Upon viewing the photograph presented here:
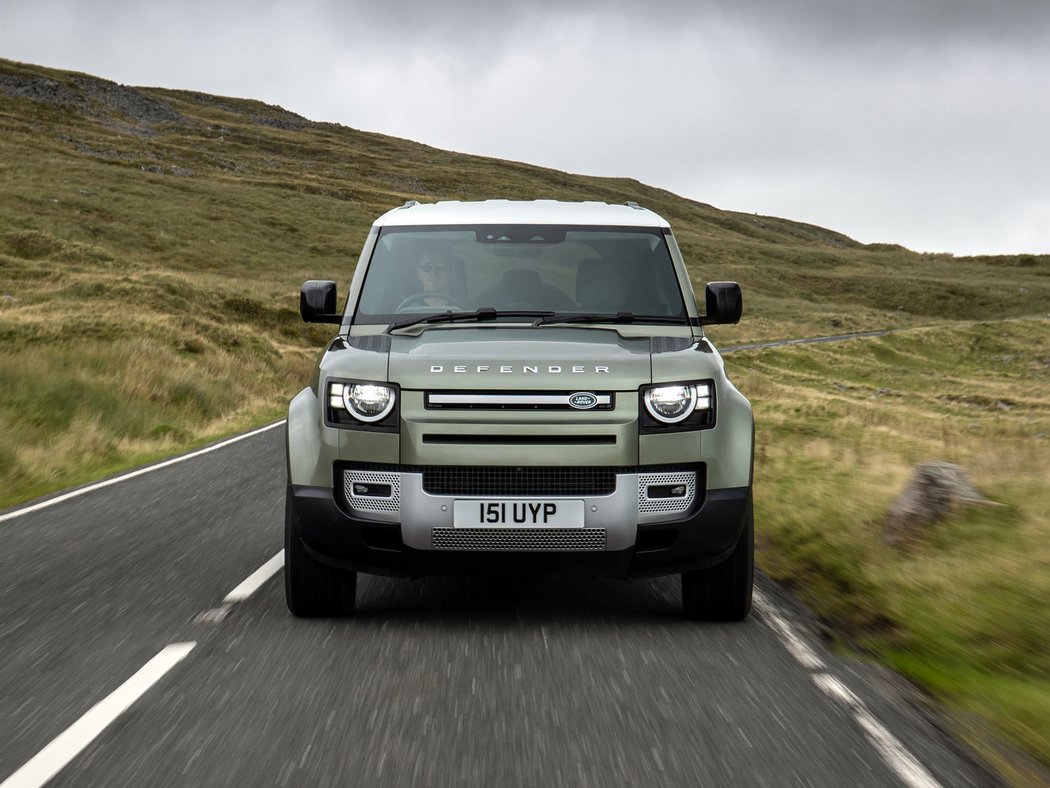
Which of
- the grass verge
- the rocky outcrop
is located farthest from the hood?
the rocky outcrop

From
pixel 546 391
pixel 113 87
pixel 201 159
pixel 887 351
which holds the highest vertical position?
pixel 113 87

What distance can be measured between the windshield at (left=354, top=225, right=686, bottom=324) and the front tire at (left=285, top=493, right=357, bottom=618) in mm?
1455

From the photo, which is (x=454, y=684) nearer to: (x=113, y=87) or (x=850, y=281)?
(x=850, y=281)

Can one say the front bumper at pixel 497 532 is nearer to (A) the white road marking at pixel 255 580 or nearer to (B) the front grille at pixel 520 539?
(B) the front grille at pixel 520 539

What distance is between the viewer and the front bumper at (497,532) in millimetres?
4656

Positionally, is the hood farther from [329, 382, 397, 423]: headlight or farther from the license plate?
the license plate

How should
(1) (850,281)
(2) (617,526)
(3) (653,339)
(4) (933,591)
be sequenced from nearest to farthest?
1. (2) (617,526)
2. (3) (653,339)
3. (4) (933,591)
4. (1) (850,281)

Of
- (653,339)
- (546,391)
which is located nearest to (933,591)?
(653,339)

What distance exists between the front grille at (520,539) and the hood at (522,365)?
0.63 metres

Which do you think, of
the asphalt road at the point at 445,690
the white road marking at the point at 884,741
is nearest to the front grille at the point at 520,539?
the asphalt road at the point at 445,690

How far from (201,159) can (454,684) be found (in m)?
88.4

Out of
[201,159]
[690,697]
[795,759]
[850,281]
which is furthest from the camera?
[850,281]

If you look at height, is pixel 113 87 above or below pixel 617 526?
above

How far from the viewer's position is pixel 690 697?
13.3ft
